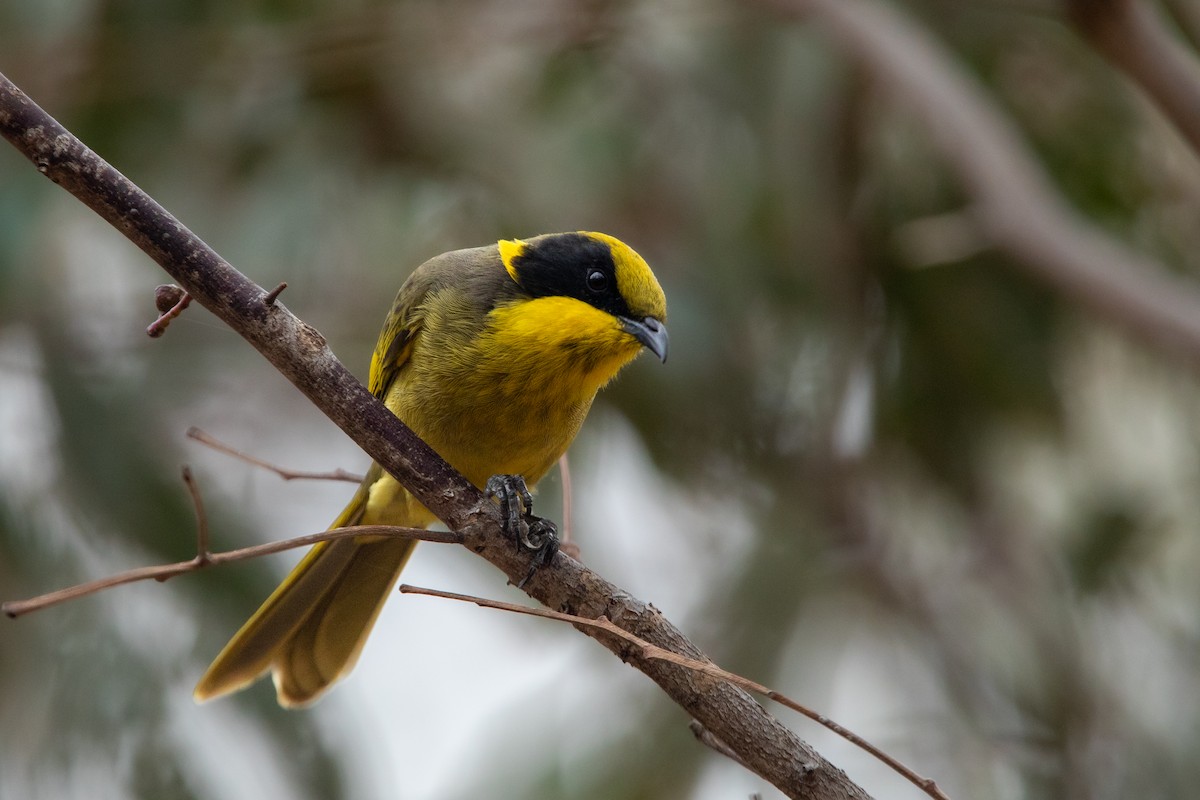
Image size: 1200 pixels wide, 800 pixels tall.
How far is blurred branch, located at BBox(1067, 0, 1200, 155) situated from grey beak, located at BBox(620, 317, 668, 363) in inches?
59.1

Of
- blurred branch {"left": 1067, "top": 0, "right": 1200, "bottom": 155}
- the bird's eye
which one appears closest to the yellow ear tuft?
the bird's eye

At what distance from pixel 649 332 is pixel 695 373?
5.42 feet

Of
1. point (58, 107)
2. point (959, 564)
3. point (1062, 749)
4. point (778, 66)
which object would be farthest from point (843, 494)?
point (58, 107)

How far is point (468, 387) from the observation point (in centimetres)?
288

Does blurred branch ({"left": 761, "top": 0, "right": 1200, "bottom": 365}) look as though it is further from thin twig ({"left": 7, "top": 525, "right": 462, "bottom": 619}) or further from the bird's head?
thin twig ({"left": 7, "top": 525, "right": 462, "bottom": 619})

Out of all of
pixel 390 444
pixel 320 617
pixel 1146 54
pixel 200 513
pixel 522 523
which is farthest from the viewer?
pixel 1146 54

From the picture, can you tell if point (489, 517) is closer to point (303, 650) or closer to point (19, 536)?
point (303, 650)

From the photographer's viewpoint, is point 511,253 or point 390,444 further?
point 511,253

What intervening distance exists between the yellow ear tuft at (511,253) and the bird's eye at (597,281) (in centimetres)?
18

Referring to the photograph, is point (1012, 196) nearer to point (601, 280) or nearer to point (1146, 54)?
point (1146, 54)

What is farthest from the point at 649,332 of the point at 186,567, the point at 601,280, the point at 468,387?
the point at 186,567

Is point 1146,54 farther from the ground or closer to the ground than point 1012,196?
farther from the ground

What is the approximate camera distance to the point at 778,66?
532 centimetres

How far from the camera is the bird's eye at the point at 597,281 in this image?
9.91 ft
